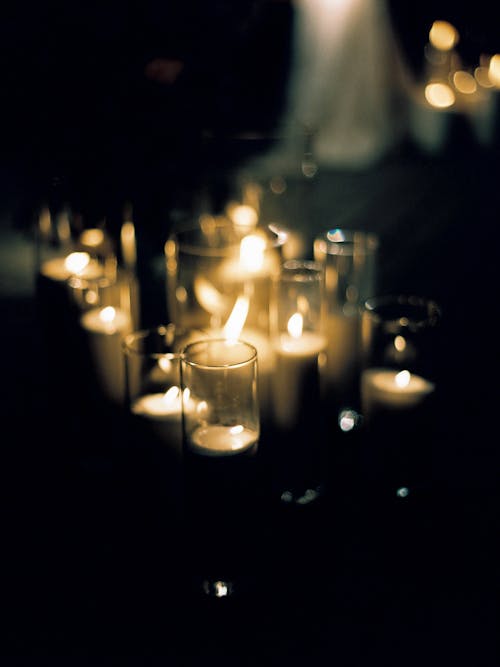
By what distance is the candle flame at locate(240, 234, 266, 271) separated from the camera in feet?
2.84

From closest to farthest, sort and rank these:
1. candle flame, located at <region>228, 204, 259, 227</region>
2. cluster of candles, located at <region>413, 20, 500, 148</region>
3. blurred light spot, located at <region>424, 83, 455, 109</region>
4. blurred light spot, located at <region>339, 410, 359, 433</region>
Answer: blurred light spot, located at <region>339, 410, 359, 433</region> < candle flame, located at <region>228, 204, 259, 227</region> < cluster of candles, located at <region>413, 20, 500, 148</region> < blurred light spot, located at <region>424, 83, 455, 109</region>

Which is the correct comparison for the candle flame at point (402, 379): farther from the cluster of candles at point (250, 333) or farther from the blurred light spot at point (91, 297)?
the blurred light spot at point (91, 297)

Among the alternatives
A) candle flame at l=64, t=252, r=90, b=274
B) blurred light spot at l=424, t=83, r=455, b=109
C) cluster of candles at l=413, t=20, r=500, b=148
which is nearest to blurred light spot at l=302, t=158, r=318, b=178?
candle flame at l=64, t=252, r=90, b=274

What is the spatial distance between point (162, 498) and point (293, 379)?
210 millimetres

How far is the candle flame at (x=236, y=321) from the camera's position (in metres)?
0.79

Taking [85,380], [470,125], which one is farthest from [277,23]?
[470,125]

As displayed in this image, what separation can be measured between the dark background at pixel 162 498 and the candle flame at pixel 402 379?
14cm

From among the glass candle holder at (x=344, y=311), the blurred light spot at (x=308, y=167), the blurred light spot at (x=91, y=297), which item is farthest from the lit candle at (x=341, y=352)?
the blurred light spot at (x=308, y=167)

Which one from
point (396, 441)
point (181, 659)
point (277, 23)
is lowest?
point (181, 659)

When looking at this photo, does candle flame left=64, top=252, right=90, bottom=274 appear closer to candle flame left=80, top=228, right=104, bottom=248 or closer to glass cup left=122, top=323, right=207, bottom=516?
candle flame left=80, top=228, right=104, bottom=248

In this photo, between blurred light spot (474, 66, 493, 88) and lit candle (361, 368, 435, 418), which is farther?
blurred light spot (474, 66, 493, 88)

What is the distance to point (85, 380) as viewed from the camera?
2.82 feet

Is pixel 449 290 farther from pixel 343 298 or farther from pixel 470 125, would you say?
pixel 470 125

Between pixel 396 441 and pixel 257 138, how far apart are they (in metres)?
0.51
